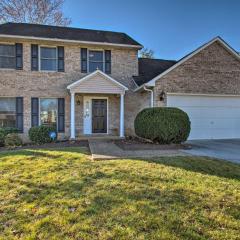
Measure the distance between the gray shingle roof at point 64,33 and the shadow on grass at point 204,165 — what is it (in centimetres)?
948

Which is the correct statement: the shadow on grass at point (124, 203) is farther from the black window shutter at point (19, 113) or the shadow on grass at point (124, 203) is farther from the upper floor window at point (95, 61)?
the upper floor window at point (95, 61)

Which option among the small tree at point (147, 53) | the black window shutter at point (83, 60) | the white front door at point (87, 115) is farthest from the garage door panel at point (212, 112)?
the small tree at point (147, 53)

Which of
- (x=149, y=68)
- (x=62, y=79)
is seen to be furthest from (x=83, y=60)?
(x=149, y=68)

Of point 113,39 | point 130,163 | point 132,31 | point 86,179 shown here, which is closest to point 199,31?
point 132,31

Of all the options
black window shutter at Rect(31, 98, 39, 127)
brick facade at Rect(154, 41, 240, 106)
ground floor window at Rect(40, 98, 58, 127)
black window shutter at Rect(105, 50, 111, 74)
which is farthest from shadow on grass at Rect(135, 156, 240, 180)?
black window shutter at Rect(105, 50, 111, 74)

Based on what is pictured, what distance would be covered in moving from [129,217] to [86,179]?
2070mm

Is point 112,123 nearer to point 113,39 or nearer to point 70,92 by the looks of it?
point 70,92

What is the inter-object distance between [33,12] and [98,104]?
14208 millimetres

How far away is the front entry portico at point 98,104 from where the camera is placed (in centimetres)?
1348

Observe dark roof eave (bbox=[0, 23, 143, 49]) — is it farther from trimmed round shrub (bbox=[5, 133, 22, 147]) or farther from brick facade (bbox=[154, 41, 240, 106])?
trimmed round shrub (bbox=[5, 133, 22, 147])

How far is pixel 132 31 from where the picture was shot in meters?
22.1

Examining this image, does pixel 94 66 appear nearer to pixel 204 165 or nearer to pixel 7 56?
pixel 7 56

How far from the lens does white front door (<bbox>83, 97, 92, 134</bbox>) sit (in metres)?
14.8

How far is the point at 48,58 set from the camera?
1423 centimetres
